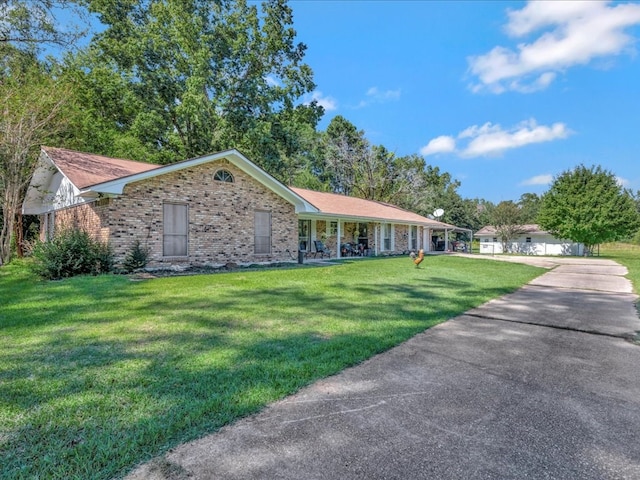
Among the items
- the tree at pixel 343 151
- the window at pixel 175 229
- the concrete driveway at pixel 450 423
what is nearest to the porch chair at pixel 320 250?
the window at pixel 175 229

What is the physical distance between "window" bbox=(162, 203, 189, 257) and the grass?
3.31m

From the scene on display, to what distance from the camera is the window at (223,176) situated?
42.9 feet

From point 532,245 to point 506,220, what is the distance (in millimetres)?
3891

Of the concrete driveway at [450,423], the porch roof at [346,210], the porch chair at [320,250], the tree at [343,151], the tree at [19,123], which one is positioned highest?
the tree at [343,151]

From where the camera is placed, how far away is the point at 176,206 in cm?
1209

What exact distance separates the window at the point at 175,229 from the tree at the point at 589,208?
3096cm

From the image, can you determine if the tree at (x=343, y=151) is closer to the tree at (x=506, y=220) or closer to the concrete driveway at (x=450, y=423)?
the tree at (x=506, y=220)

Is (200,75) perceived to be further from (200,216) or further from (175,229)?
(175,229)

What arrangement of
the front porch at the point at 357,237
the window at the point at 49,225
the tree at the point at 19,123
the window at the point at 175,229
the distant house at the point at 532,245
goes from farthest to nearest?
the distant house at the point at 532,245 → the front porch at the point at 357,237 → the window at the point at 49,225 → the tree at the point at 19,123 → the window at the point at 175,229

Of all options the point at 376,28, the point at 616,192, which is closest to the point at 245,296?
the point at 376,28

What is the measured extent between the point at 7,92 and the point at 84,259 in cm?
921

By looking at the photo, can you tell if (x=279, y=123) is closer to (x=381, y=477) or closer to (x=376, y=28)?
(x=376, y=28)

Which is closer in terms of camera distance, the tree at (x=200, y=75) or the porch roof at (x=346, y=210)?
the porch roof at (x=346, y=210)

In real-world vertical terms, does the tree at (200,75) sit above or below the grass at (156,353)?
above
